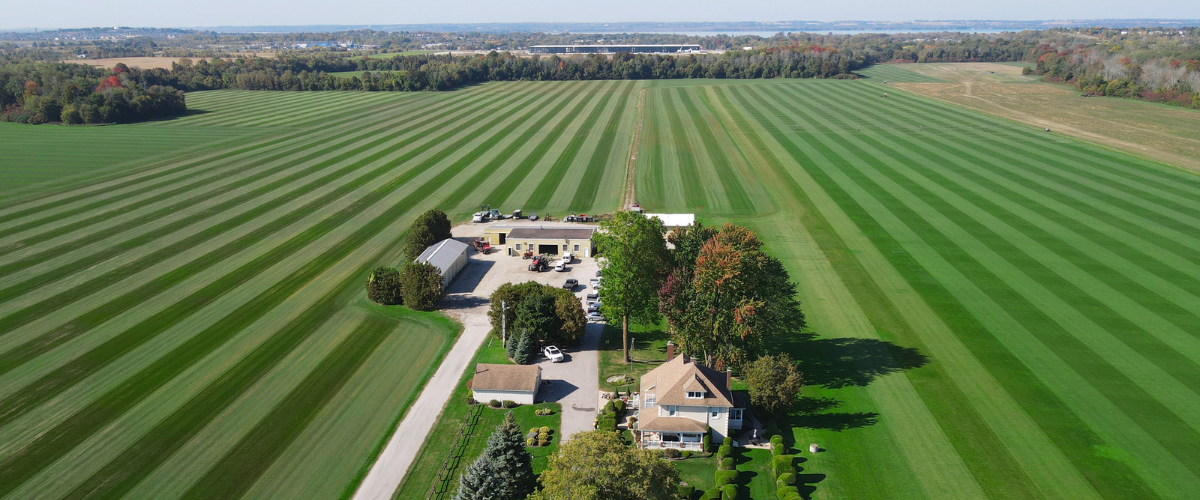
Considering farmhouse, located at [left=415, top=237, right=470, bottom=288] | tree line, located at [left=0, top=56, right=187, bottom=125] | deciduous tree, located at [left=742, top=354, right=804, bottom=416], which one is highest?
tree line, located at [left=0, top=56, right=187, bottom=125]

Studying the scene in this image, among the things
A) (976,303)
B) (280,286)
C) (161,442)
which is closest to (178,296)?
(280,286)

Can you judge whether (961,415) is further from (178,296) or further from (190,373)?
(178,296)

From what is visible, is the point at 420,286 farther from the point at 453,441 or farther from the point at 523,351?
the point at 453,441

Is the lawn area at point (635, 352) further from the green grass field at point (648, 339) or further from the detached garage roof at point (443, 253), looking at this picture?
the detached garage roof at point (443, 253)

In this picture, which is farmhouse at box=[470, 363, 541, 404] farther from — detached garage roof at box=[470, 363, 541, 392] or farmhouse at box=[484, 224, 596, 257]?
farmhouse at box=[484, 224, 596, 257]

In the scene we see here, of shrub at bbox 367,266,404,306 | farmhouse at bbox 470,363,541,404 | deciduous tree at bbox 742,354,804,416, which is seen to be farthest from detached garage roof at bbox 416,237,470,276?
deciduous tree at bbox 742,354,804,416

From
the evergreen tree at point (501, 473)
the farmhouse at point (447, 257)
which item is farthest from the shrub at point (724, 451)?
the farmhouse at point (447, 257)
